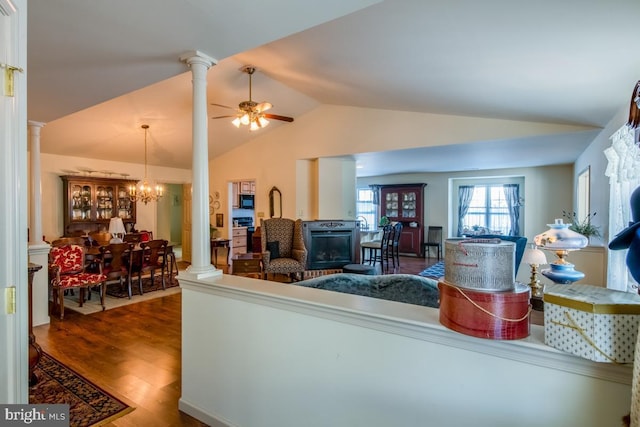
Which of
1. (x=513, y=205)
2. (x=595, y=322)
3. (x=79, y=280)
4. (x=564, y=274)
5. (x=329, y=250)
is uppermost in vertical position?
(x=513, y=205)

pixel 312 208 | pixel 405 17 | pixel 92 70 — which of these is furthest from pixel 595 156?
pixel 92 70

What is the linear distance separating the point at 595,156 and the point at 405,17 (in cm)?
375

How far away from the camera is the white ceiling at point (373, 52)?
5.54 ft

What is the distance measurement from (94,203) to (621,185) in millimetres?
8068

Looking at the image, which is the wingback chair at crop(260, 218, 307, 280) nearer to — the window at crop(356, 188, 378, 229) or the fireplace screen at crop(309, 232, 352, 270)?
the fireplace screen at crop(309, 232, 352, 270)

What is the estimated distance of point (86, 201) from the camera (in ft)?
20.5

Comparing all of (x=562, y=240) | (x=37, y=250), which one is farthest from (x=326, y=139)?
(x=37, y=250)

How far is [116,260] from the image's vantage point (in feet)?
15.4

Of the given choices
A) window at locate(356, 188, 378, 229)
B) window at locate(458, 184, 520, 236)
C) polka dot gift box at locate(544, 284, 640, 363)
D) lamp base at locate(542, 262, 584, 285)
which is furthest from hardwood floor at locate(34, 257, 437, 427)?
window at locate(458, 184, 520, 236)

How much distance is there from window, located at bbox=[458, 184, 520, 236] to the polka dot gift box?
7.79 m

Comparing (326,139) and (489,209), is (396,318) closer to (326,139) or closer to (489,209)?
(326,139)

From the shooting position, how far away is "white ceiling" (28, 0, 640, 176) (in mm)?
1688

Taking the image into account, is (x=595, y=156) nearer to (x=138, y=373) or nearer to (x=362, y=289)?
(x=362, y=289)

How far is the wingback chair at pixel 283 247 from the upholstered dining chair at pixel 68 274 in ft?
7.84
